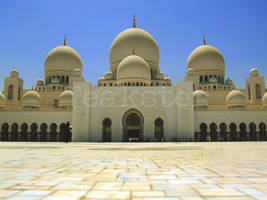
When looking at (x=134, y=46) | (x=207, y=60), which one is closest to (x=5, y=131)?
(x=134, y=46)

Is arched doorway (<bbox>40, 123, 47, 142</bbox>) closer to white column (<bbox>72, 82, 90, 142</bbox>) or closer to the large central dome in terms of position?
white column (<bbox>72, 82, 90, 142</bbox>)

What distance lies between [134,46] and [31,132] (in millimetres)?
15459

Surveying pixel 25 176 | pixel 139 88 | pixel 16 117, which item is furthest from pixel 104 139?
pixel 25 176

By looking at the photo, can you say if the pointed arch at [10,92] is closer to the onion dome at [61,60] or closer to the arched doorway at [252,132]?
the onion dome at [61,60]

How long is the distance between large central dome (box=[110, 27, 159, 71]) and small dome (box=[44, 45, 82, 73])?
7316 mm

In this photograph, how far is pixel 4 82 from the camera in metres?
34.7

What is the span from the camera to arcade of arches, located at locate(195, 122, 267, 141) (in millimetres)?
26766

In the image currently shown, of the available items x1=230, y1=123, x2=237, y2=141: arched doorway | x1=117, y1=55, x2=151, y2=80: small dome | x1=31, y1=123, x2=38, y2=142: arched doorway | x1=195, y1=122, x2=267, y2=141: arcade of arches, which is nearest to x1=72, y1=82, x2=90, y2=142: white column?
x1=117, y1=55, x2=151, y2=80: small dome

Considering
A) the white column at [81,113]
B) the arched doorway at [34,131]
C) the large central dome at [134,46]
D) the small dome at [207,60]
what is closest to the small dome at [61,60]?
the large central dome at [134,46]

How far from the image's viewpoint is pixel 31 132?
28.0 meters

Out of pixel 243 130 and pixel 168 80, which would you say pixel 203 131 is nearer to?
pixel 243 130

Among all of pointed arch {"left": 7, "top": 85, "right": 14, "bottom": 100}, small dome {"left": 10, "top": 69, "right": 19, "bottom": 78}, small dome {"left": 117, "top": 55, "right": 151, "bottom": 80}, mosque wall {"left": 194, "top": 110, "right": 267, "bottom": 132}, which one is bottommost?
mosque wall {"left": 194, "top": 110, "right": 267, "bottom": 132}

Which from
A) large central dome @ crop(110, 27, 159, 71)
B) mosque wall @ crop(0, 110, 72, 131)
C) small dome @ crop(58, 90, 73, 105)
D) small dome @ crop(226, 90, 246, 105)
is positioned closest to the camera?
mosque wall @ crop(0, 110, 72, 131)

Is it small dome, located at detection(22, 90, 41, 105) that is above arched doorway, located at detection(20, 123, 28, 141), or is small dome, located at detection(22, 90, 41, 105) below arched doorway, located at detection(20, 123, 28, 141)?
above
